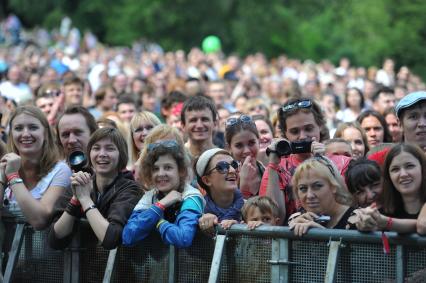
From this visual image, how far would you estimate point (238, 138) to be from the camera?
30.3 feet

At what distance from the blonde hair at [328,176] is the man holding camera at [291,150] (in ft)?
1.05

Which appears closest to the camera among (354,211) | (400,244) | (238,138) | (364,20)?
(400,244)

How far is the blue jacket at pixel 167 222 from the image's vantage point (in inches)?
296

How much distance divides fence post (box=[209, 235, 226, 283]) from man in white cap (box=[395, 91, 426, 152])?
1.91m

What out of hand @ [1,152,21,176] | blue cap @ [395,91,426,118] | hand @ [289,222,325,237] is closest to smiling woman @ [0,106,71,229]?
hand @ [1,152,21,176]

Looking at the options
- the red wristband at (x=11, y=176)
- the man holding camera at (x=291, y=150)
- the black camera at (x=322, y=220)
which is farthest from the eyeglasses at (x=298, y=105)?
the red wristband at (x=11, y=176)

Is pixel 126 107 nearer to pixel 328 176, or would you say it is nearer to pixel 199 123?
pixel 199 123

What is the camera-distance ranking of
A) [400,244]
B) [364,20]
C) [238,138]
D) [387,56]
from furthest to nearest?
[364,20] → [387,56] → [238,138] → [400,244]

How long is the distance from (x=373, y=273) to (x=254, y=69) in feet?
79.2

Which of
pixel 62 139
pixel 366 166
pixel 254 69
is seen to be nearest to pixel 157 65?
pixel 254 69

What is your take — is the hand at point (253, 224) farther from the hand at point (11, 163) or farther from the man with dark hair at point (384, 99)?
the man with dark hair at point (384, 99)

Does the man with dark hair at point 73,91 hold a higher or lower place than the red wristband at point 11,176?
higher

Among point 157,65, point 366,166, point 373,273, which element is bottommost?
point 373,273

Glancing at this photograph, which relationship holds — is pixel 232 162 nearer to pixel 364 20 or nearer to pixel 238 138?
pixel 238 138
